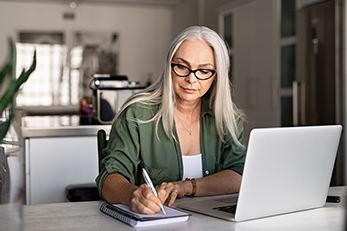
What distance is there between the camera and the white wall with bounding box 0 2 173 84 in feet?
24.0

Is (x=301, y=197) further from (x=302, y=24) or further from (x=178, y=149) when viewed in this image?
(x=302, y=24)

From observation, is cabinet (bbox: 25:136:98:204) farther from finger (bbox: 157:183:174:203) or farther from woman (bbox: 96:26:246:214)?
finger (bbox: 157:183:174:203)

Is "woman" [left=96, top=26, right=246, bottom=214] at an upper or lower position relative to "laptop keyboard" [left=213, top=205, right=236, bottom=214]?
upper

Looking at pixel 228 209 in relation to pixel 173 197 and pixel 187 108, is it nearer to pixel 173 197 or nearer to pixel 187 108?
pixel 173 197

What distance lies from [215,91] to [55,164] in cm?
120

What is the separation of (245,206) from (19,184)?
1.87ft

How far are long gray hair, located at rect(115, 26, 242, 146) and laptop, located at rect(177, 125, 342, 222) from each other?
1.59 ft

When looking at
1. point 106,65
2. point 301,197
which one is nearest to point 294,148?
point 301,197

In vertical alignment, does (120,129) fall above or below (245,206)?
above

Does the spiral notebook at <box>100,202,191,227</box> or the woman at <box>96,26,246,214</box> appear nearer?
the spiral notebook at <box>100,202,191,227</box>

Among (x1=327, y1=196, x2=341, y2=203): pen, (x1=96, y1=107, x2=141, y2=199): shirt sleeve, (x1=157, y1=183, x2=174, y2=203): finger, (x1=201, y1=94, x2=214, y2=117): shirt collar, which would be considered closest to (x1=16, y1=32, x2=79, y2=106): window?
(x1=201, y1=94, x2=214, y2=117): shirt collar

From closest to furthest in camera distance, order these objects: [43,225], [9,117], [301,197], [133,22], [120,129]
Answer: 1. [9,117]
2. [43,225]
3. [301,197]
4. [120,129]
5. [133,22]

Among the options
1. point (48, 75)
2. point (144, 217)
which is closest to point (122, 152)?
point (144, 217)

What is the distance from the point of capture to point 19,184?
2.44 ft
